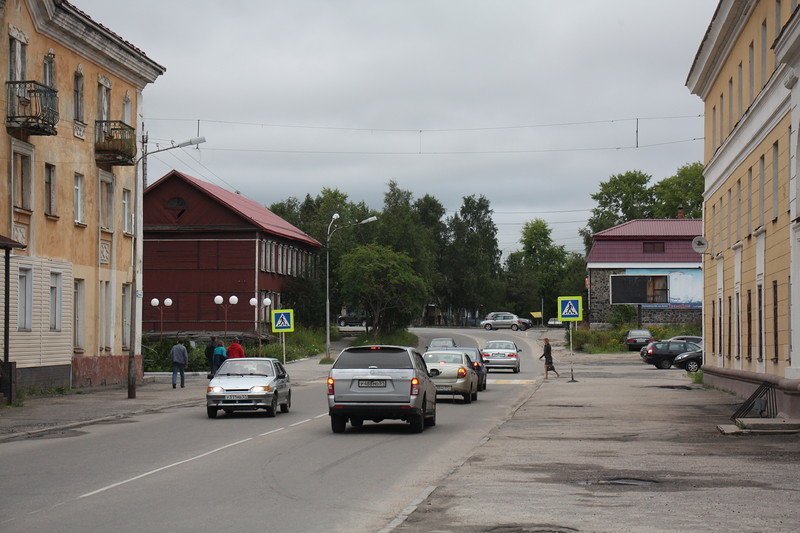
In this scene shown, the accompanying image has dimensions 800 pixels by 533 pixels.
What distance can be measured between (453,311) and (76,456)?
125m

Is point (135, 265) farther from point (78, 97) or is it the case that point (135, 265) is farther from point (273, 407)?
point (273, 407)

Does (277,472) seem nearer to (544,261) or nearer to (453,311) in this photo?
(453,311)

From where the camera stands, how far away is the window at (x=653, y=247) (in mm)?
92688

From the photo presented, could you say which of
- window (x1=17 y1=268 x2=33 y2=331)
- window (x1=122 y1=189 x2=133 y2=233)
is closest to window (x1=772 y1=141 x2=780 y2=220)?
window (x1=17 y1=268 x2=33 y2=331)

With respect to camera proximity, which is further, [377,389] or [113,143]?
[113,143]

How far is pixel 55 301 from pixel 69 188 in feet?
12.2

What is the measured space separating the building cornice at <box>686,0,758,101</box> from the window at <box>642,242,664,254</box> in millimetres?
47571

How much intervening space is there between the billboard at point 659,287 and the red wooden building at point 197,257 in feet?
91.9

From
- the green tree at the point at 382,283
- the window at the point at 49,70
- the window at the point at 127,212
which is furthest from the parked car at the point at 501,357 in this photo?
the green tree at the point at 382,283

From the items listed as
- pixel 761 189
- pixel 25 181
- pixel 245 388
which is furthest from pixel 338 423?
pixel 25 181

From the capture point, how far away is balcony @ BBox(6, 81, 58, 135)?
35719 millimetres

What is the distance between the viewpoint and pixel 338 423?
2375cm

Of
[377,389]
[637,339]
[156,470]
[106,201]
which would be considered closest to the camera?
[156,470]

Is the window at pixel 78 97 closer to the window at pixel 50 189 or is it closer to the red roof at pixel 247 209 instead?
the window at pixel 50 189
